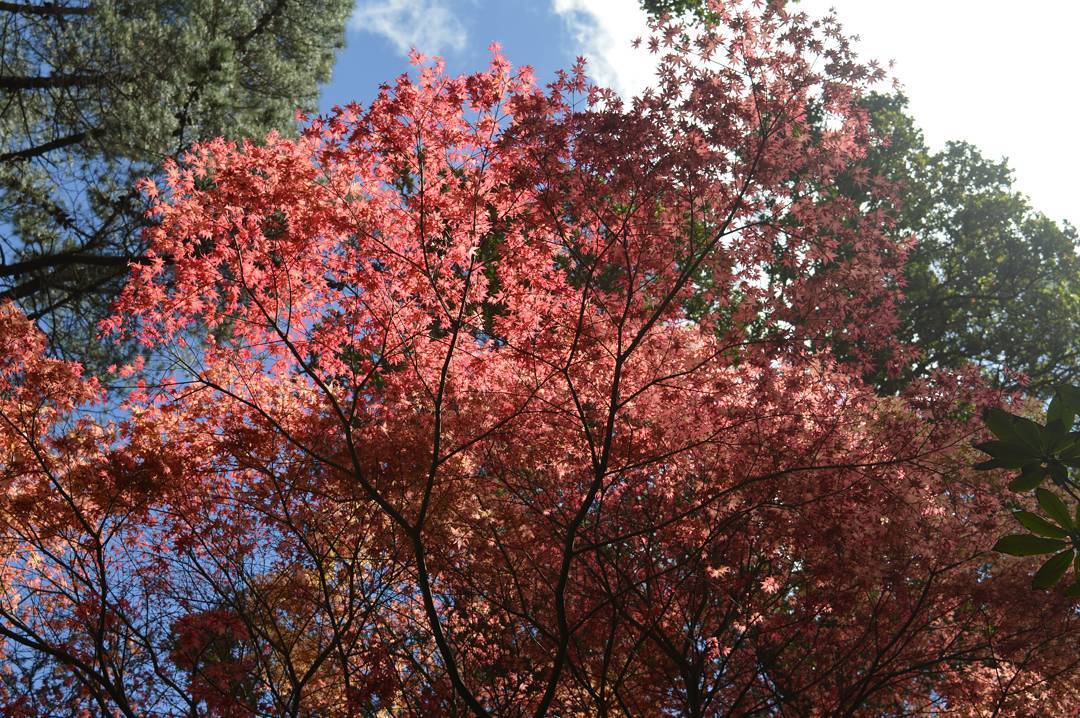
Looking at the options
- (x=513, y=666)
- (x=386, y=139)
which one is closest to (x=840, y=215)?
(x=386, y=139)

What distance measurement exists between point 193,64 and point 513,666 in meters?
11.7

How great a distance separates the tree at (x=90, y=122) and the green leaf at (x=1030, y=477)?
13591mm

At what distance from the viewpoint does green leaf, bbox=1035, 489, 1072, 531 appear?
6.97 feet

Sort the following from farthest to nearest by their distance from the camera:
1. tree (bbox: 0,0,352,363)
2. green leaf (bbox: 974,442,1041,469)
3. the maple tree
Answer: tree (bbox: 0,0,352,363), the maple tree, green leaf (bbox: 974,442,1041,469)

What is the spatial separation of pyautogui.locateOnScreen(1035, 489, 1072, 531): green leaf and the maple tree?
155 inches

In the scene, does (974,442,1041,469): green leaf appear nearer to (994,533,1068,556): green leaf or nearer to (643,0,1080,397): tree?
(994,533,1068,556): green leaf

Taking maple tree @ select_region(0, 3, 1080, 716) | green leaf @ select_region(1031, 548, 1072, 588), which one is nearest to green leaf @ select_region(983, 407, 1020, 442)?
green leaf @ select_region(1031, 548, 1072, 588)

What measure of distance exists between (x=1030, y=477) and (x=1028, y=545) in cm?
19

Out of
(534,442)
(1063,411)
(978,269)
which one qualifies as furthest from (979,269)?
(1063,411)

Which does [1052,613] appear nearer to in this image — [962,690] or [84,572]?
[962,690]

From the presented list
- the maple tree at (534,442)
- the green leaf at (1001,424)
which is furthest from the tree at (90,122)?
the green leaf at (1001,424)

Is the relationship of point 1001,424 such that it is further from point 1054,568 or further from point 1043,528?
point 1054,568

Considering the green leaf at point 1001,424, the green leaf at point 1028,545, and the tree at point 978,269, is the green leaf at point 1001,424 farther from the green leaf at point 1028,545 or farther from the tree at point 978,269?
the tree at point 978,269

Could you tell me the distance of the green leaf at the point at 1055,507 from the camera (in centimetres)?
212
